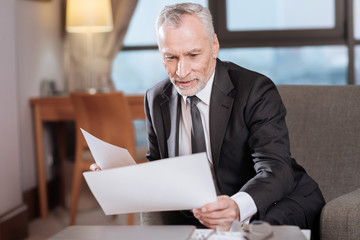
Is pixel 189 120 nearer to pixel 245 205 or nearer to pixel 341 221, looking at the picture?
pixel 245 205

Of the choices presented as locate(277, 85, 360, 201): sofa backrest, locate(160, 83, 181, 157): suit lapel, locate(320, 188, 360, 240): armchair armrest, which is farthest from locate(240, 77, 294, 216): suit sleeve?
locate(277, 85, 360, 201): sofa backrest

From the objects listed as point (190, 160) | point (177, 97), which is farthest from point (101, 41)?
point (190, 160)

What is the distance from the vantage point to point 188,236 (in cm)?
110

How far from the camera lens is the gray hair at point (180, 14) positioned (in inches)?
61.2

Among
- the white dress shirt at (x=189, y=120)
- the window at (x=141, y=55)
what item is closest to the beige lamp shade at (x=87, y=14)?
the window at (x=141, y=55)

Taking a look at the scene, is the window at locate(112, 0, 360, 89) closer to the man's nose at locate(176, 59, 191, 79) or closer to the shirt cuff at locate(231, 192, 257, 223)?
the man's nose at locate(176, 59, 191, 79)

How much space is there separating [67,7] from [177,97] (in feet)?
8.65

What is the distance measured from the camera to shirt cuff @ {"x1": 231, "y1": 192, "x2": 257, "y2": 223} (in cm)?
134

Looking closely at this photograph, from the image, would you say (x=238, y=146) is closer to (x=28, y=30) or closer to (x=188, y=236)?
(x=188, y=236)

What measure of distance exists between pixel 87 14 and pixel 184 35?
2.69 m

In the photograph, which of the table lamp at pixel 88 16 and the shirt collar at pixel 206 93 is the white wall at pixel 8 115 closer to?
the table lamp at pixel 88 16

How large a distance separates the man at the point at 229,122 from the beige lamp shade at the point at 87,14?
7.95 ft

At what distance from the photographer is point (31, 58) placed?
12.8 ft

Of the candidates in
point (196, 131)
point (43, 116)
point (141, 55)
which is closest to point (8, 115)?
point (43, 116)
